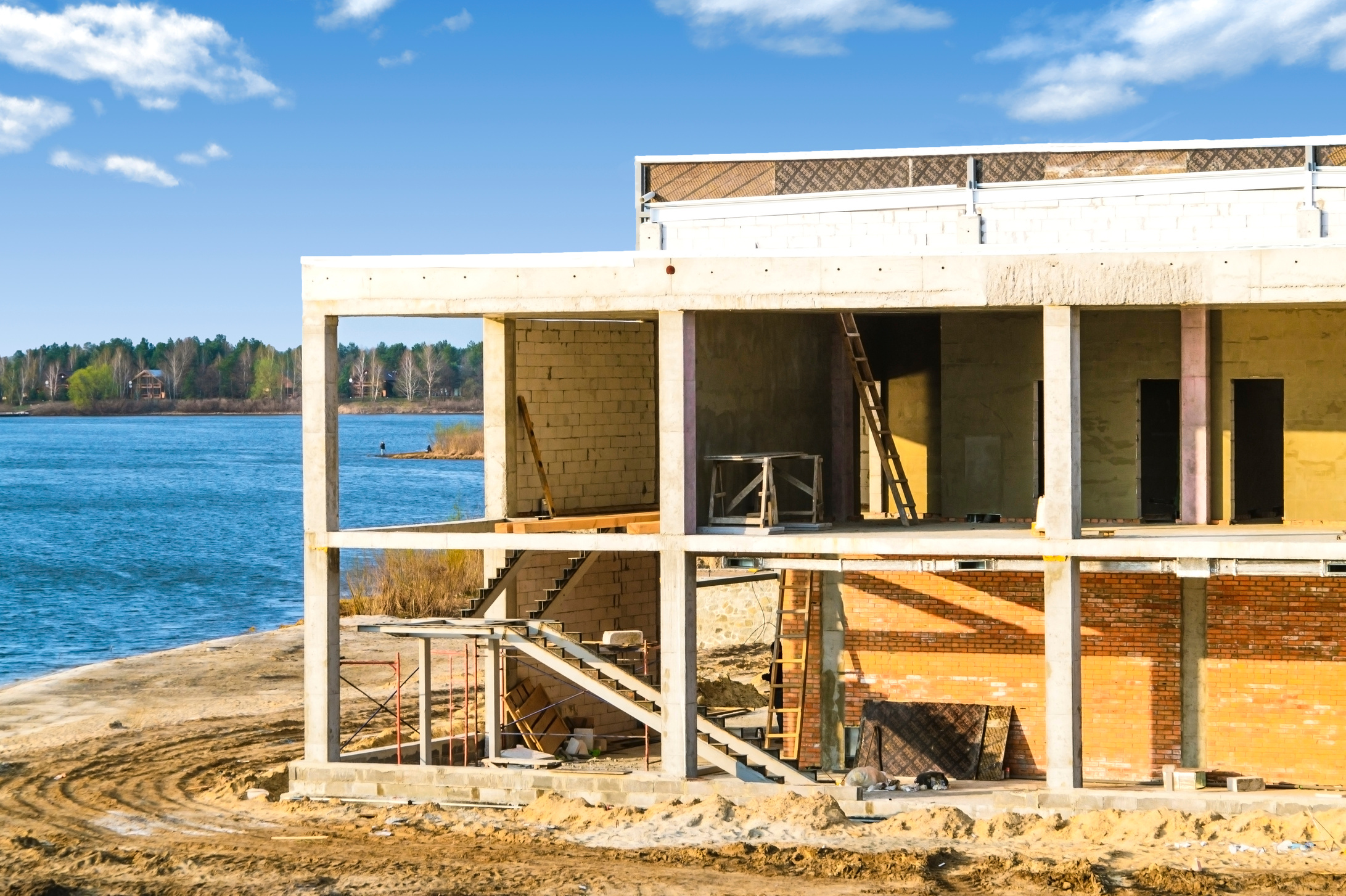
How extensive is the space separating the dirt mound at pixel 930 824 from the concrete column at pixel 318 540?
745 centimetres

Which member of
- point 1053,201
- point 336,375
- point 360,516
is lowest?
point 360,516

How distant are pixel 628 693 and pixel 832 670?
10.4 feet

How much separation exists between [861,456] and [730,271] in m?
10.6

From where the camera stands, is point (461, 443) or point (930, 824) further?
point (461, 443)

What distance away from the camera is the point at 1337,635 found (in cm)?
2080

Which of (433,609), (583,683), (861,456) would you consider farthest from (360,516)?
(583,683)

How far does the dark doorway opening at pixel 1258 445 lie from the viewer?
96.3 ft

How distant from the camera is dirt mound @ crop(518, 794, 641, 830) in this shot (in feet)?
65.4

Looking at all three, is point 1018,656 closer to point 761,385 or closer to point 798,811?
point 798,811

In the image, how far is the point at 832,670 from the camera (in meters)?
22.9

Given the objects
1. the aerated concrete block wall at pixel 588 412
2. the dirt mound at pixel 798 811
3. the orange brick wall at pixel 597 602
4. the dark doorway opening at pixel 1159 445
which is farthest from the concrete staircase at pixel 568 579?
the dark doorway opening at pixel 1159 445

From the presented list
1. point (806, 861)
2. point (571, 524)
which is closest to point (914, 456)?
point (571, 524)

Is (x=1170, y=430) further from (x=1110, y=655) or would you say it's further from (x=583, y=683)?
(x=583, y=683)

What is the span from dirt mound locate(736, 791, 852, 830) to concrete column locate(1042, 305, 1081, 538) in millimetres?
4251
